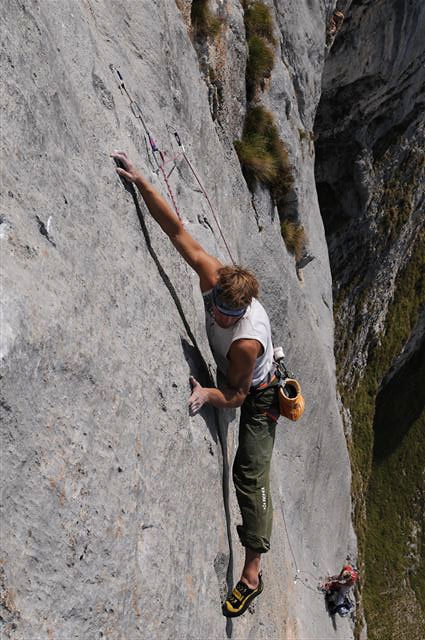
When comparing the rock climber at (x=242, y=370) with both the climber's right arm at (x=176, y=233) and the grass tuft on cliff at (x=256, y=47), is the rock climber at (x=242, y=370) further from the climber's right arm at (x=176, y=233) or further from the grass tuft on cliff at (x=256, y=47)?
the grass tuft on cliff at (x=256, y=47)

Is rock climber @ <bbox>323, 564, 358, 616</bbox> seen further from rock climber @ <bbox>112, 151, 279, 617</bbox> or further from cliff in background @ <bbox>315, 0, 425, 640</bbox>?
rock climber @ <bbox>112, 151, 279, 617</bbox>

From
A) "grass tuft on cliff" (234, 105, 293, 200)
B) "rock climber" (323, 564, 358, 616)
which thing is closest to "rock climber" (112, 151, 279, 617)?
"grass tuft on cliff" (234, 105, 293, 200)

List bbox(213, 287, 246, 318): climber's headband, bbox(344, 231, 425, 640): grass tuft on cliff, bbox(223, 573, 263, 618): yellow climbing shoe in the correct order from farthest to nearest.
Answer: bbox(344, 231, 425, 640): grass tuft on cliff, bbox(223, 573, 263, 618): yellow climbing shoe, bbox(213, 287, 246, 318): climber's headband

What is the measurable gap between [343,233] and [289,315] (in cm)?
1280

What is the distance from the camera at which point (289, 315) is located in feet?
47.4

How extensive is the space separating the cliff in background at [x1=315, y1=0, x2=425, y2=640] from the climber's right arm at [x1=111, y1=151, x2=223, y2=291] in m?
16.7

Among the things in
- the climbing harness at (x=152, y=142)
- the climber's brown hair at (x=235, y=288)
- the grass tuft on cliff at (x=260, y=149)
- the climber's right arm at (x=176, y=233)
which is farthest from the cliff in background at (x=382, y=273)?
the climber's brown hair at (x=235, y=288)

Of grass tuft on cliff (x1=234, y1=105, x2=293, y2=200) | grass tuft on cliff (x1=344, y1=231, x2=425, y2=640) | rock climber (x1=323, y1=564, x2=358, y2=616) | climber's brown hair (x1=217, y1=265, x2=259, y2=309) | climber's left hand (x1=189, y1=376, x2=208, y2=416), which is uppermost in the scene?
climber's brown hair (x1=217, y1=265, x2=259, y2=309)

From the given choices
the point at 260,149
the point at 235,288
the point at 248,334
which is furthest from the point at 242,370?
the point at 260,149

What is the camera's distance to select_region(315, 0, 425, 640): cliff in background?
2273 cm

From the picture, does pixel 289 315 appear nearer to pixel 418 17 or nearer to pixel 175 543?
pixel 175 543

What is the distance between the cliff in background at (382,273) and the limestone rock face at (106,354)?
13878 millimetres

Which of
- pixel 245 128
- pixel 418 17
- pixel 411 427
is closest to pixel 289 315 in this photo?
pixel 245 128

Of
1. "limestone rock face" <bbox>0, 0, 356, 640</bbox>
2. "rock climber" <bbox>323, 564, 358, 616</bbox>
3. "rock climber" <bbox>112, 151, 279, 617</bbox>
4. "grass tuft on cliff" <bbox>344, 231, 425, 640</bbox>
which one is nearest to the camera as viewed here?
"limestone rock face" <bbox>0, 0, 356, 640</bbox>
